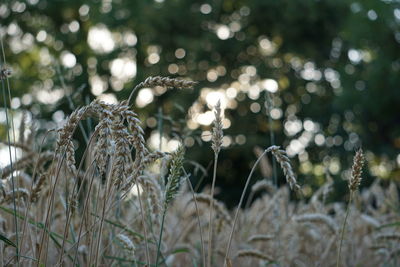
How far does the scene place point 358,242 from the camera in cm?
338

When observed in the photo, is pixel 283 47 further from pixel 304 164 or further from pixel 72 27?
pixel 72 27

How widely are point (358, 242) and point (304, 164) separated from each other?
9.02m

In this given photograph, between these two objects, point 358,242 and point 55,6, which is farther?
point 55,6

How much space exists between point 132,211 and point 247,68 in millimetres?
10158

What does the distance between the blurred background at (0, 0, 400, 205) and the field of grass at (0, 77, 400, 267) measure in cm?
698

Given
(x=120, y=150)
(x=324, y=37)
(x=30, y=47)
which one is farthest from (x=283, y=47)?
(x=120, y=150)

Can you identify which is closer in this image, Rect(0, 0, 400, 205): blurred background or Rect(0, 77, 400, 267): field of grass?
Rect(0, 77, 400, 267): field of grass

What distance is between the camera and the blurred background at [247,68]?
34.2 feet

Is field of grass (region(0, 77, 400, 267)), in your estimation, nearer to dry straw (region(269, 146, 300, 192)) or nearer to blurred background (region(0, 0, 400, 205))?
dry straw (region(269, 146, 300, 192))

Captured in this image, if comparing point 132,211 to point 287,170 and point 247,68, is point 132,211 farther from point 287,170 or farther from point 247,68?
point 247,68

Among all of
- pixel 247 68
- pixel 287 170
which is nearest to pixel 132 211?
pixel 287 170

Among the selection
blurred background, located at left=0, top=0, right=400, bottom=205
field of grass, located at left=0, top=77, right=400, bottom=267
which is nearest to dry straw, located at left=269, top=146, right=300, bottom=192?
field of grass, located at left=0, top=77, right=400, bottom=267

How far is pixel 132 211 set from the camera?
3.02 meters

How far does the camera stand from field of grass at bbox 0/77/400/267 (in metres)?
1.08
